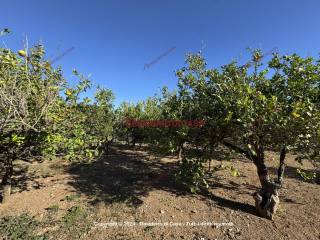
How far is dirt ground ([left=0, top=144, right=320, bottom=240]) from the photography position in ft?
24.9

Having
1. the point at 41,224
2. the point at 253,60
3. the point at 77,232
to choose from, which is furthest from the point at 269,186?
the point at 41,224

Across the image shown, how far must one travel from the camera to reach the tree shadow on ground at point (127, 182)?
9.98 m

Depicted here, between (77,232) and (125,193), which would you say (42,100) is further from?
(125,193)

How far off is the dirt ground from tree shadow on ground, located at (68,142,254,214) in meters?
0.04

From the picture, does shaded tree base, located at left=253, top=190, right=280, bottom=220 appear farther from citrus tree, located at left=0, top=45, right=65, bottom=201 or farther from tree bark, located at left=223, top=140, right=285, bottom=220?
citrus tree, located at left=0, top=45, right=65, bottom=201

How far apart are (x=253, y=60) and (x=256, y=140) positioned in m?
3.40

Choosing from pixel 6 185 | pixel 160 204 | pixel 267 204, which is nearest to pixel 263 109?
pixel 267 204

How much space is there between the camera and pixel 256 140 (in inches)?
288

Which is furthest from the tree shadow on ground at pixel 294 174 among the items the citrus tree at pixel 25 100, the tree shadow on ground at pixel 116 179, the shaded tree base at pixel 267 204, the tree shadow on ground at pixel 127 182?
the citrus tree at pixel 25 100

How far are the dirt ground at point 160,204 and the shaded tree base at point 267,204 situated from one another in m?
0.25

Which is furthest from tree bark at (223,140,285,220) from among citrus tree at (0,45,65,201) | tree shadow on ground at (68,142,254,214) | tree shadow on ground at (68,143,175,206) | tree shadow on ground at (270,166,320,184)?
citrus tree at (0,45,65,201)

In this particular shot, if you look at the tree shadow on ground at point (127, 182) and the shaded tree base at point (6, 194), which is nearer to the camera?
the shaded tree base at point (6, 194)

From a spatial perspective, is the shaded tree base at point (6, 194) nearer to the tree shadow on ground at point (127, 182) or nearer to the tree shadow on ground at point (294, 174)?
the tree shadow on ground at point (127, 182)

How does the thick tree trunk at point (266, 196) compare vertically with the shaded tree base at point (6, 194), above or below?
above
